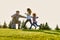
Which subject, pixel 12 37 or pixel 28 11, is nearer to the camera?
pixel 12 37

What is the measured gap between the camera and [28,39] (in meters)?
14.2

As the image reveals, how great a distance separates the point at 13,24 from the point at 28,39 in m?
9.18

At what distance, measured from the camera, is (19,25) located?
75.8 ft

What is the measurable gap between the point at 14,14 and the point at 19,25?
1003mm

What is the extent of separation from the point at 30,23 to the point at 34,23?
620 mm

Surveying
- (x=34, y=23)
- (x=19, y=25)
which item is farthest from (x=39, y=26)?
(x=19, y=25)

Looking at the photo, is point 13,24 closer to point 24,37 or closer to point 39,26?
point 39,26

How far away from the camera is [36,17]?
24234 mm

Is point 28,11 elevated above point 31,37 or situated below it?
above

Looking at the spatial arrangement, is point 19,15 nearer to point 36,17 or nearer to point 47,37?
point 36,17

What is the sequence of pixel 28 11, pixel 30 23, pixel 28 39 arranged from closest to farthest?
1. pixel 28 39
2. pixel 28 11
3. pixel 30 23

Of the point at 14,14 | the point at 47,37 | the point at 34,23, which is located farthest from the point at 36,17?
the point at 47,37

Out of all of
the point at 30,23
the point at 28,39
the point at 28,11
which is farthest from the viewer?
the point at 30,23

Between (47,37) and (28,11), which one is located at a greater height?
(28,11)
